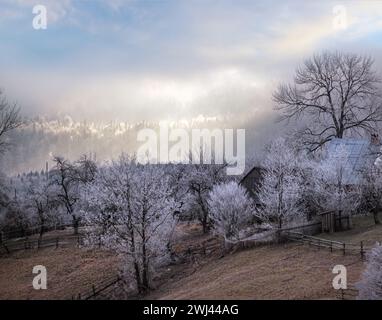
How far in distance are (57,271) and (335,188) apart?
24.0m

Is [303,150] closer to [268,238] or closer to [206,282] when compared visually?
[268,238]

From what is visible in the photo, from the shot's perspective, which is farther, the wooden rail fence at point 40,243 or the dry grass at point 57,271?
the wooden rail fence at point 40,243

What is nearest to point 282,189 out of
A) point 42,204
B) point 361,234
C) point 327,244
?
point 361,234

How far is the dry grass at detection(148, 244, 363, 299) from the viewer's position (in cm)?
2127

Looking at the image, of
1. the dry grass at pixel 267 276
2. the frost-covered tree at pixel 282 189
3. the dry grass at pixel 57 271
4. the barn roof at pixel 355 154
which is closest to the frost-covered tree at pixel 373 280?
the dry grass at pixel 267 276

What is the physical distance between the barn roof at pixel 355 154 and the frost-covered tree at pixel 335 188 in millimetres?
820

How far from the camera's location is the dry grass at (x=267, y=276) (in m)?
21.3

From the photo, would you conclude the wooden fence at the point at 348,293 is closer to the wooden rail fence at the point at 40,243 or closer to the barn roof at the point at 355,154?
the barn roof at the point at 355,154

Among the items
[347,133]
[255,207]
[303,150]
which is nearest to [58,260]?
[255,207]

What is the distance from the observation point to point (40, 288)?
119 ft

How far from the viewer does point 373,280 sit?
14.9 m

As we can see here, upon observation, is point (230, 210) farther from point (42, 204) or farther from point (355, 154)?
point (42, 204)

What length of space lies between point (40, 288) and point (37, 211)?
2993 cm

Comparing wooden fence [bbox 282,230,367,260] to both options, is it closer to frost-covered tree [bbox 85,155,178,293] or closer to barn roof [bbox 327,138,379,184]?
barn roof [bbox 327,138,379,184]
